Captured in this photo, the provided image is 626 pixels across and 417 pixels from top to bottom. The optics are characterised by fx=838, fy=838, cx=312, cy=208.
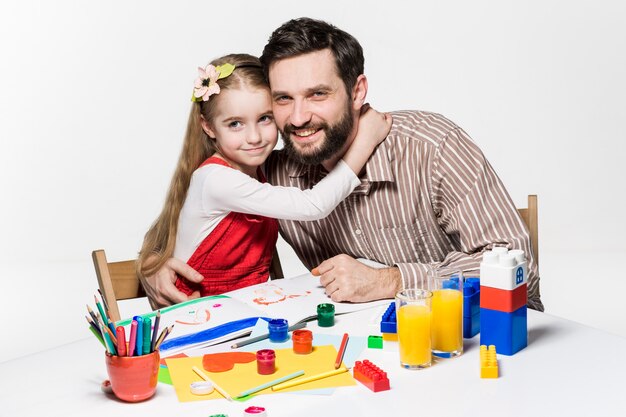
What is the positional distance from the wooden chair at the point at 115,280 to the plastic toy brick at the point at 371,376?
836mm

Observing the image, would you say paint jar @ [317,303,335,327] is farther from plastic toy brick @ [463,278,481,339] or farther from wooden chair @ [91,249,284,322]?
wooden chair @ [91,249,284,322]

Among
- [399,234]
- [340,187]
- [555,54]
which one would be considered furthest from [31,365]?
[555,54]

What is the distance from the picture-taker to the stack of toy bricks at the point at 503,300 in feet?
5.16

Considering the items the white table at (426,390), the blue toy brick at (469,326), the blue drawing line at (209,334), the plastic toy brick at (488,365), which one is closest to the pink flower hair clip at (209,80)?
the blue drawing line at (209,334)

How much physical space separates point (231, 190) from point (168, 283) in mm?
304

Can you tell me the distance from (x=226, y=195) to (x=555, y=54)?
11.6 feet

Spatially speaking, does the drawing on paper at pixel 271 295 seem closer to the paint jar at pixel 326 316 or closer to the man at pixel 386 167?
the paint jar at pixel 326 316

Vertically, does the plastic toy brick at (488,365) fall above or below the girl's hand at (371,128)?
below

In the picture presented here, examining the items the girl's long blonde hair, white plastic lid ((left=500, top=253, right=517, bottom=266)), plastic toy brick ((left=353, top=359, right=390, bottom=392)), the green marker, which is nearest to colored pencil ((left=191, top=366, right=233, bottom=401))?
the green marker

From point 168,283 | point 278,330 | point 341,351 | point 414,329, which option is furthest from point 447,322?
point 168,283

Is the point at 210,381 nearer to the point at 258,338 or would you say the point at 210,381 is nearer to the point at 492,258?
the point at 258,338

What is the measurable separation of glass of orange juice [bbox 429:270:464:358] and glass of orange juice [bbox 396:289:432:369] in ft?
0.18

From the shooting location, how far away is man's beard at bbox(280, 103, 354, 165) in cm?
234

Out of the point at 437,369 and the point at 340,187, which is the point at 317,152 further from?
the point at 437,369
